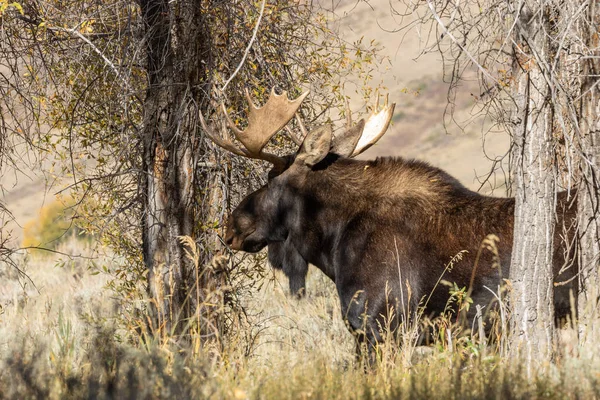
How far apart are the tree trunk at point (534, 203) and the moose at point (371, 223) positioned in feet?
2.81

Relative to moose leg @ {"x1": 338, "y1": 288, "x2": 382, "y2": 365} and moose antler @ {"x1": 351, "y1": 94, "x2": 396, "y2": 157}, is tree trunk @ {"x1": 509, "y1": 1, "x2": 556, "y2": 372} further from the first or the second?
moose antler @ {"x1": 351, "y1": 94, "x2": 396, "y2": 157}

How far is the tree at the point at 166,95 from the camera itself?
21.5 ft

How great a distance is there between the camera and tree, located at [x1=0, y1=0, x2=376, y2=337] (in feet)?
21.5

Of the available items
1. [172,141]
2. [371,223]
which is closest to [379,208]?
[371,223]

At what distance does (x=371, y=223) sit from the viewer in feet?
21.7

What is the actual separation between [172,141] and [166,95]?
38 centimetres

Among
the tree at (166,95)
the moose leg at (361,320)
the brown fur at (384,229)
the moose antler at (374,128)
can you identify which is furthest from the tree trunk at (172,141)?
the moose antler at (374,128)

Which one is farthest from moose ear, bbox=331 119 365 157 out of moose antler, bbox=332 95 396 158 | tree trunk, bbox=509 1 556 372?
tree trunk, bbox=509 1 556 372

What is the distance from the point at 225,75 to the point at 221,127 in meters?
0.60

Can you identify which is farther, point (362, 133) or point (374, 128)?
point (374, 128)

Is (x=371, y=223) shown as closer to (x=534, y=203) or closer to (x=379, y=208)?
(x=379, y=208)

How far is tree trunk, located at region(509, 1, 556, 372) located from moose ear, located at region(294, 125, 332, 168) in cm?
206

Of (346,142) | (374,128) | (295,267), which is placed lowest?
(295,267)

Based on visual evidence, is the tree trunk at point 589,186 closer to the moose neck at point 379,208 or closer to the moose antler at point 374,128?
the moose neck at point 379,208
